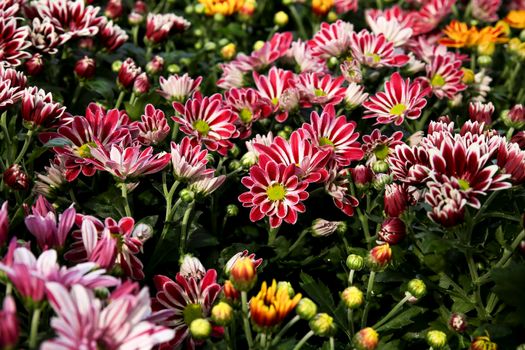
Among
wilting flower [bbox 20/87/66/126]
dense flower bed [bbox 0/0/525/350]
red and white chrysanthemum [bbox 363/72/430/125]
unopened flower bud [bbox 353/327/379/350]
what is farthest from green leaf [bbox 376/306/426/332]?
wilting flower [bbox 20/87/66/126]

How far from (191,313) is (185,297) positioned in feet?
0.15

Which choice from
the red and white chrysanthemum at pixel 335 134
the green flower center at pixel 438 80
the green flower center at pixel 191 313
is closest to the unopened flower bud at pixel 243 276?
the green flower center at pixel 191 313

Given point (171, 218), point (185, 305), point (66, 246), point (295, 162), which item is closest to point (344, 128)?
point (295, 162)

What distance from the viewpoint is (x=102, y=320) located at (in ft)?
4.05

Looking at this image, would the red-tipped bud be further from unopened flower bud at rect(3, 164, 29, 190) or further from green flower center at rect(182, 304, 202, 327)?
unopened flower bud at rect(3, 164, 29, 190)

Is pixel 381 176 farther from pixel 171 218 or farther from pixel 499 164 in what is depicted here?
pixel 171 218

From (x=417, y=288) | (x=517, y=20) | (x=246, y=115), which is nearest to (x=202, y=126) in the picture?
(x=246, y=115)

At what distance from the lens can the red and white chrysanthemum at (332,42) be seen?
2.57m

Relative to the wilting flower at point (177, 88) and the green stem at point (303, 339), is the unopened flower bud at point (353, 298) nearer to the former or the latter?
the green stem at point (303, 339)

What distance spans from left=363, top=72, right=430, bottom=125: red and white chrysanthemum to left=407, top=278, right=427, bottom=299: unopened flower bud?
692 mm

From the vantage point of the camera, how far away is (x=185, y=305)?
5.75 ft

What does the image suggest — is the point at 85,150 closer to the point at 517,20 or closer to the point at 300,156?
the point at 300,156

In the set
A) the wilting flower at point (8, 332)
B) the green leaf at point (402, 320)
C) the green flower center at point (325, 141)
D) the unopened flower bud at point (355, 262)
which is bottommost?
the green leaf at point (402, 320)

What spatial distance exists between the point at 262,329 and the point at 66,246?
565 millimetres
